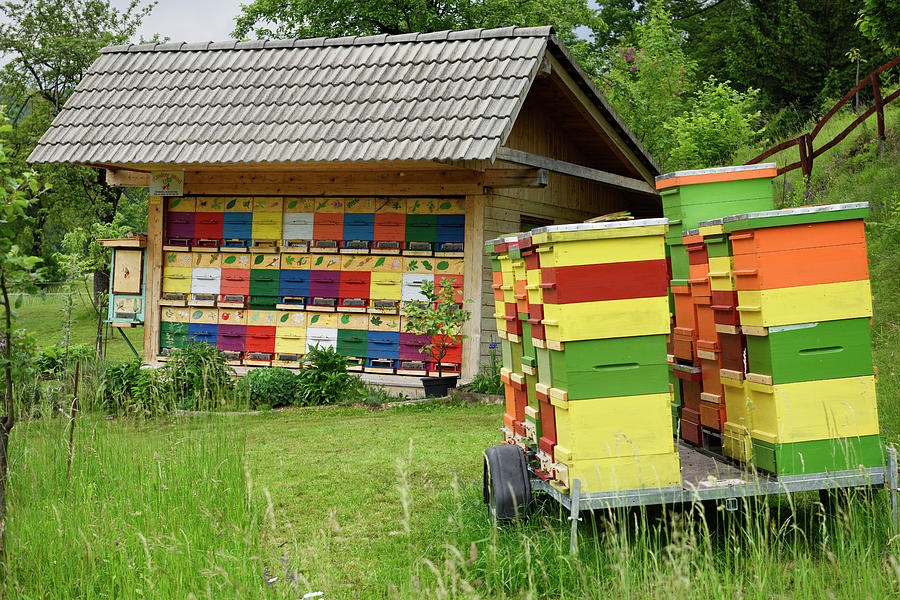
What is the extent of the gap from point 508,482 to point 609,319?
47.0 inches

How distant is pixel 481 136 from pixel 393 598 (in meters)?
7.90

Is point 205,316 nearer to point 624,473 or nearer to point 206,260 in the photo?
point 206,260

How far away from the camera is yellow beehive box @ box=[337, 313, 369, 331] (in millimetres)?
12430

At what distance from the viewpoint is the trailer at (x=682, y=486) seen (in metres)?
4.45

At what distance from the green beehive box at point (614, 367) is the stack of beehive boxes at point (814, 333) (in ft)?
1.94

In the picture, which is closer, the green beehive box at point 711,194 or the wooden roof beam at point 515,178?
the green beehive box at point 711,194

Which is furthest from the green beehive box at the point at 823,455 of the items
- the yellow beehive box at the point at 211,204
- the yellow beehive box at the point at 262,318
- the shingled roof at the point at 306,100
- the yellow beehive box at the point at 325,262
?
the yellow beehive box at the point at 211,204

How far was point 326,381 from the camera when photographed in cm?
1184

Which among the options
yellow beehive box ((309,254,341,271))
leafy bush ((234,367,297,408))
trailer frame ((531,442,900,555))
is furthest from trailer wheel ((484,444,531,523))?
yellow beehive box ((309,254,341,271))

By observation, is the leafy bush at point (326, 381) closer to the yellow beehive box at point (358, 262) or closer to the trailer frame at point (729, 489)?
the yellow beehive box at point (358, 262)

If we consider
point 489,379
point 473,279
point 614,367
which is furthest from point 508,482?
point 473,279

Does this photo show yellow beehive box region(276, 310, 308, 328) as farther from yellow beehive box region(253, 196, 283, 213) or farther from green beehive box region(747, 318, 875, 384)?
green beehive box region(747, 318, 875, 384)

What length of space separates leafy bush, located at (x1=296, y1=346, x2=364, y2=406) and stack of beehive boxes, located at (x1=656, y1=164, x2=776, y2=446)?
6435 mm

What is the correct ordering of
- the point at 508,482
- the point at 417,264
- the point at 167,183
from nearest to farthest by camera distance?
the point at 508,482 < the point at 417,264 < the point at 167,183
